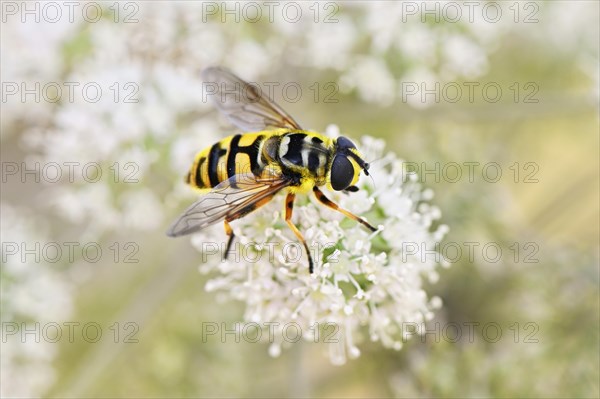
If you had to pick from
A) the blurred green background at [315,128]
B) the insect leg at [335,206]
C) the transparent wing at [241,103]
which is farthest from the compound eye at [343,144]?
the blurred green background at [315,128]

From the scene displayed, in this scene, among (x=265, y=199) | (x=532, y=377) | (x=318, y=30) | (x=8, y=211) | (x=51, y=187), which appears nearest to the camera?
(x=265, y=199)

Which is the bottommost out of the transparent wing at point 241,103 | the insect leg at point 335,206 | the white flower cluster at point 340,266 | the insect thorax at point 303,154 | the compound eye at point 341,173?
the white flower cluster at point 340,266

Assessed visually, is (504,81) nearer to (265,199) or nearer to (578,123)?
(578,123)

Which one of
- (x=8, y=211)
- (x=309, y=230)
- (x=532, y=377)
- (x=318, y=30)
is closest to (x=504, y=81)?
(x=318, y=30)

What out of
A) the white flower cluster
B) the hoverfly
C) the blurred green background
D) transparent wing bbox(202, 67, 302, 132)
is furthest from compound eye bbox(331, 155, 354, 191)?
the blurred green background

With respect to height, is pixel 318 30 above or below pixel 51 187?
above

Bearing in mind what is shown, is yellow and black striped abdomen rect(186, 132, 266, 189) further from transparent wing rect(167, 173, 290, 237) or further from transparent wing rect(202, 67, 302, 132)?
transparent wing rect(202, 67, 302, 132)

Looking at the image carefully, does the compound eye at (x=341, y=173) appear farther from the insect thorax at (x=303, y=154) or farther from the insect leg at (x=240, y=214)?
the insect leg at (x=240, y=214)
